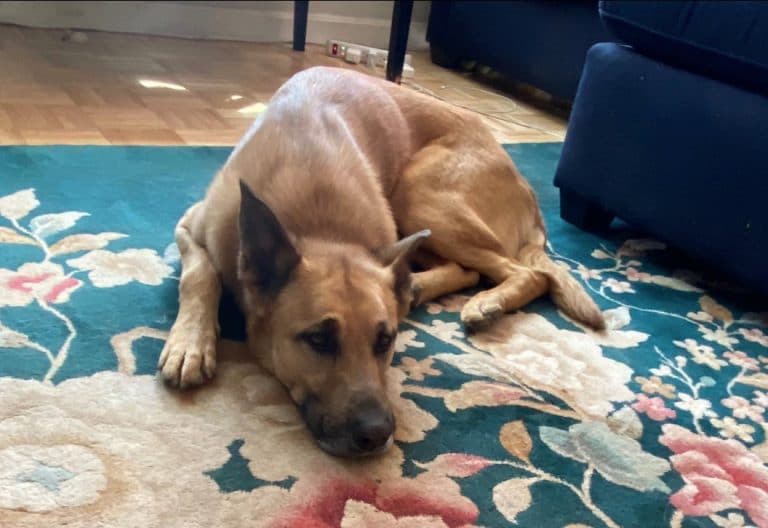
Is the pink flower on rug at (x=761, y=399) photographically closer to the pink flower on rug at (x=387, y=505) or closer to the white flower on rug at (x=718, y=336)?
the white flower on rug at (x=718, y=336)

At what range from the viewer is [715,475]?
141cm

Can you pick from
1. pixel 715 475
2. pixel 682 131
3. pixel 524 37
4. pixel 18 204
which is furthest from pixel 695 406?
pixel 524 37

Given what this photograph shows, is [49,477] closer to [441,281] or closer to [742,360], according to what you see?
[441,281]

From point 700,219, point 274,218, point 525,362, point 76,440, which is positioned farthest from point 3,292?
point 700,219

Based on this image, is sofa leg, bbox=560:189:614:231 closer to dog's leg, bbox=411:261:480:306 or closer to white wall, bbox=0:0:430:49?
dog's leg, bbox=411:261:480:306

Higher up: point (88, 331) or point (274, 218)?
point (274, 218)

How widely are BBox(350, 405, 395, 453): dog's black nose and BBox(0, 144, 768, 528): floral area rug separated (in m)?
0.04

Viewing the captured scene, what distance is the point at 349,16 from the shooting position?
4668mm

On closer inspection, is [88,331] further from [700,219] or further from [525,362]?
[700,219]

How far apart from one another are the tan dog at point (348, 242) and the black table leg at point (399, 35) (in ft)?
5.27

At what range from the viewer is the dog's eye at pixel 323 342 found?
4.31ft

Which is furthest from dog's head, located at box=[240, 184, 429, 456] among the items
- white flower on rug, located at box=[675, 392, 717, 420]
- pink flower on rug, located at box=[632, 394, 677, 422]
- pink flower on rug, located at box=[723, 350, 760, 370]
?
pink flower on rug, located at box=[723, 350, 760, 370]

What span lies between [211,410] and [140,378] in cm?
14

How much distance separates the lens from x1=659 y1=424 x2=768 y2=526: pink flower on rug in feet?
4.36
